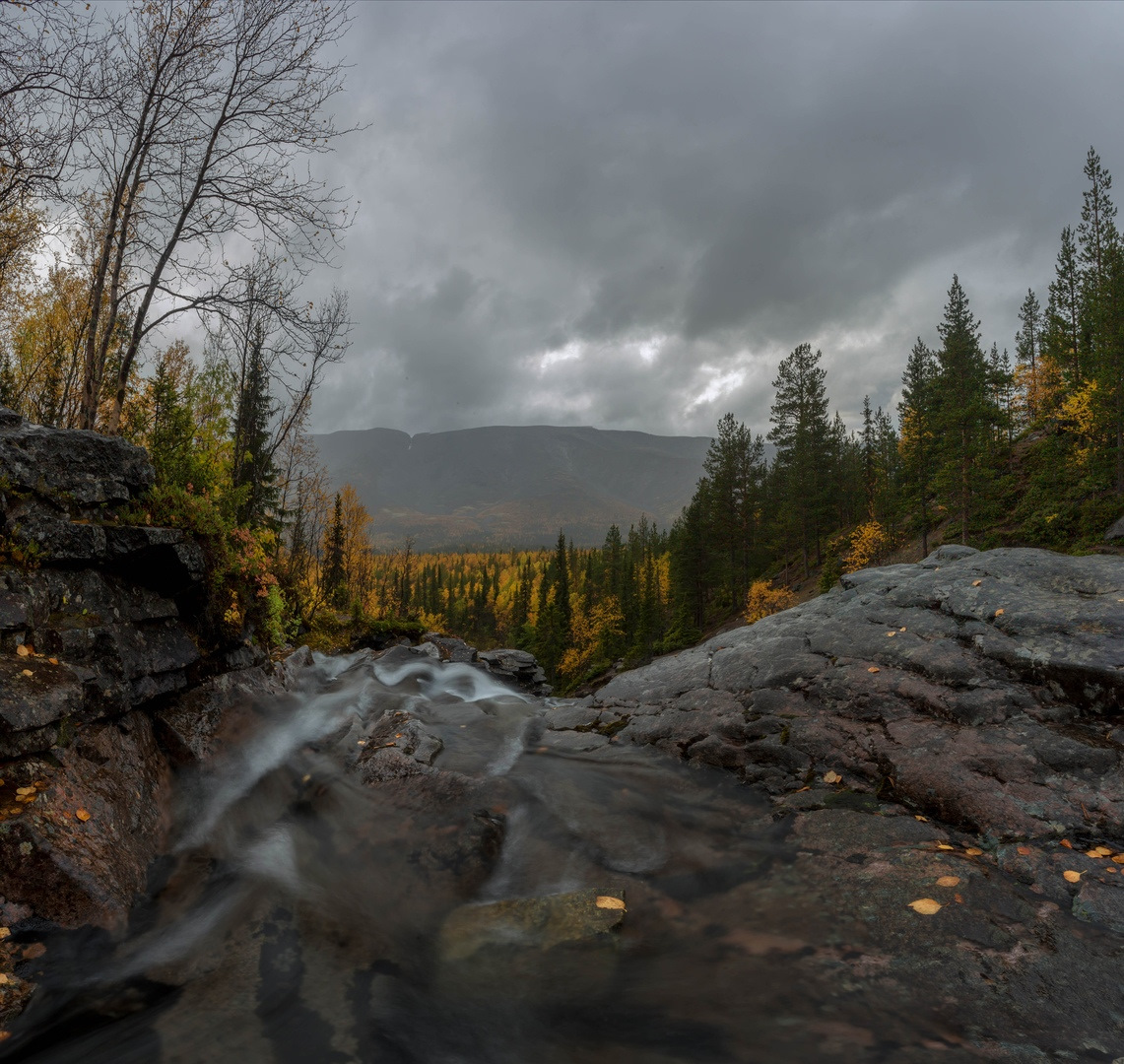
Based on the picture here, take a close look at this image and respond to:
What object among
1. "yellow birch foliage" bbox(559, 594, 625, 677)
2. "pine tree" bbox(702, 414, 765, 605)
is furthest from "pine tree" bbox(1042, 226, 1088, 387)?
"yellow birch foliage" bbox(559, 594, 625, 677)

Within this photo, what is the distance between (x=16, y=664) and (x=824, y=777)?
745 centimetres

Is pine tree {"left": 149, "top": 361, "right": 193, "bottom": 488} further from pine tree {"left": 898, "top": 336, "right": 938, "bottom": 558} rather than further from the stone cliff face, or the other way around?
pine tree {"left": 898, "top": 336, "right": 938, "bottom": 558}

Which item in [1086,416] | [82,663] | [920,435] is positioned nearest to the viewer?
[82,663]

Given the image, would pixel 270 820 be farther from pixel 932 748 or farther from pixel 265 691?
pixel 932 748

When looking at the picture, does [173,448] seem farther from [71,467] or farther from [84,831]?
[84,831]

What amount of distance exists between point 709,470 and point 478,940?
5072cm

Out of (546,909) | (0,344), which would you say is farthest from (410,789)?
(0,344)

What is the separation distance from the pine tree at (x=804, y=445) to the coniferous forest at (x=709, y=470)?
186 millimetres

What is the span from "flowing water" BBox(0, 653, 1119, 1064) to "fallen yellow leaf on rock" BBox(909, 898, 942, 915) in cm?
41

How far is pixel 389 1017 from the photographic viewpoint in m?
3.23

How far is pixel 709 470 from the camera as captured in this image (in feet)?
168

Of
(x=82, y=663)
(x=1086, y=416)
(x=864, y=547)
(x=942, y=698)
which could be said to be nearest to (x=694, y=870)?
(x=942, y=698)

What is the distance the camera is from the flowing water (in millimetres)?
2941

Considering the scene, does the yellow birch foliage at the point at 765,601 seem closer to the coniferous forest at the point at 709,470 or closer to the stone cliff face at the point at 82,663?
the coniferous forest at the point at 709,470
